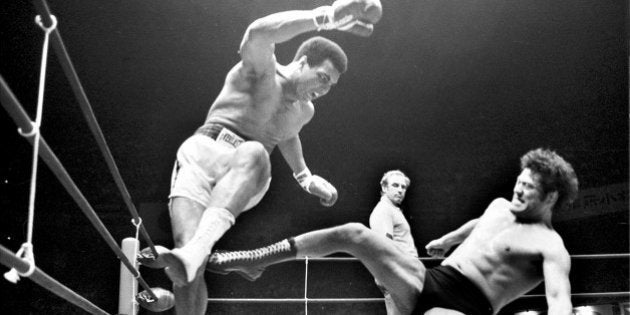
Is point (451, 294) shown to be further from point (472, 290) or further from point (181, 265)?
point (181, 265)

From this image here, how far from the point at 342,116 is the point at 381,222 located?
420 millimetres

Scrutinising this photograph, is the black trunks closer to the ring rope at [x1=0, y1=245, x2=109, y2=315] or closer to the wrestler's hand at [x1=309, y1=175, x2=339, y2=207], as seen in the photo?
the wrestler's hand at [x1=309, y1=175, x2=339, y2=207]

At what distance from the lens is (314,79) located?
1.92 m

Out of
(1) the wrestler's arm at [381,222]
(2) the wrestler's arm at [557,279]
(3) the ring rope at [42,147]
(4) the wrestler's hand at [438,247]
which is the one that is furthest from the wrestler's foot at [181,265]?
(1) the wrestler's arm at [381,222]

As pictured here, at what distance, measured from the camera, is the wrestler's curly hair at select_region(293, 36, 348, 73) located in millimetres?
1940

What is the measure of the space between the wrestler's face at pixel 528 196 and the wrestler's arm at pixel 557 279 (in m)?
0.13

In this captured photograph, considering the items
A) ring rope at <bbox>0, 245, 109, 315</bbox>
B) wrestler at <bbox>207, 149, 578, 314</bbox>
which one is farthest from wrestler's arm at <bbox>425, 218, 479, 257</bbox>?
ring rope at <bbox>0, 245, 109, 315</bbox>

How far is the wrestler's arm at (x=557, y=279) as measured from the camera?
5.05 ft

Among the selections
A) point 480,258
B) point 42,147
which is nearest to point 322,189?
point 480,258

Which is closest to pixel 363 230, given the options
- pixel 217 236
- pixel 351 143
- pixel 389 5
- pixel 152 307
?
pixel 217 236

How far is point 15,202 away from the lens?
2.28 metres

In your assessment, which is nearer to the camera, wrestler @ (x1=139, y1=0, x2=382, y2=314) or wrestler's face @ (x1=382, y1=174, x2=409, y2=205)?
wrestler @ (x1=139, y1=0, x2=382, y2=314)

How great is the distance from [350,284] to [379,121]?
722mm

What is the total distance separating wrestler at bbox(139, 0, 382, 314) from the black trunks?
53 cm
